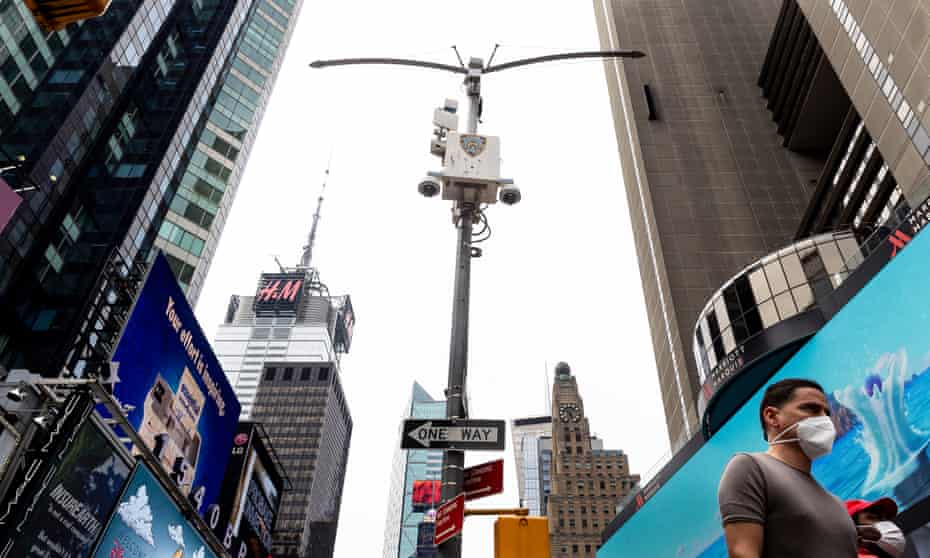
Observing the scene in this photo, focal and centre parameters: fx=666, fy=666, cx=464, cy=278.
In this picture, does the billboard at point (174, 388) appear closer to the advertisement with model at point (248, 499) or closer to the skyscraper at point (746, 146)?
the advertisement with model at point (248, 499)

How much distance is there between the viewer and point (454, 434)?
25.3ft

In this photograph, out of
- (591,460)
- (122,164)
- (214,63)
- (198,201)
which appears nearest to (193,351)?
(122,164)

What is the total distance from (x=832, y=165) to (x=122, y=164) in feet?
Answer: 199

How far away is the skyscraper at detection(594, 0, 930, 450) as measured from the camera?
36.2m

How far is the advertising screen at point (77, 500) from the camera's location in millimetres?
12391

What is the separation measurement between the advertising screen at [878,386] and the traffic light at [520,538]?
13404 millimetres

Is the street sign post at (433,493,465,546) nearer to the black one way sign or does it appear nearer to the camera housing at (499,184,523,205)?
the black one way sign

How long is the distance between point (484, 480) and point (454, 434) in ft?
2.08

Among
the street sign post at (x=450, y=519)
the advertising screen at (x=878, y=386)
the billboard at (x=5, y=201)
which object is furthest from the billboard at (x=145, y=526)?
the advertising screen at (x=878, y=386)

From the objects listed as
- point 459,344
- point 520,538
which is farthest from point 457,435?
point 520,538

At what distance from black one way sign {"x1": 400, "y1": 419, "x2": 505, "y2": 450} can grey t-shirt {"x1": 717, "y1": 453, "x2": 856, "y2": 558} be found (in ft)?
14.8

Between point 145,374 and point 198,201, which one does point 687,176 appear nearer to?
point 198,201

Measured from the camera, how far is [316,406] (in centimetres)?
16450

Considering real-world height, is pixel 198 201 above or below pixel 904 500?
above
